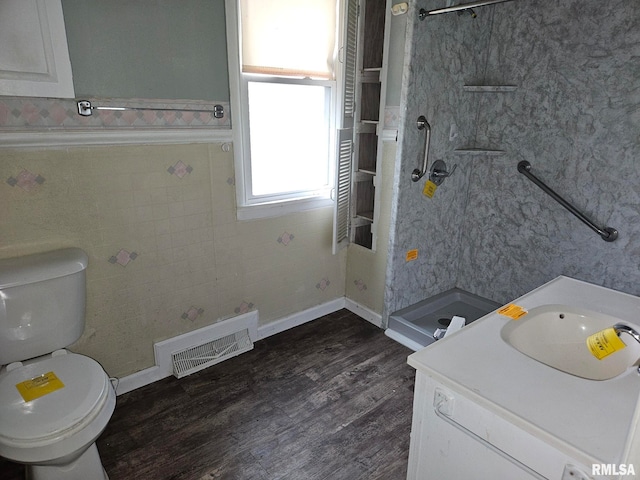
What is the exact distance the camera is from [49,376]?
1543 mm

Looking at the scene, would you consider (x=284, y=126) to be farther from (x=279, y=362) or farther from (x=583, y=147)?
(x=583, y=147)

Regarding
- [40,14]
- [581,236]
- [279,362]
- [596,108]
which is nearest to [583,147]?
[596,108]

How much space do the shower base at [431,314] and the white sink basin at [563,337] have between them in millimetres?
1107

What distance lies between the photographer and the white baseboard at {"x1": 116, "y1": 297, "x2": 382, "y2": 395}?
213 centimetres

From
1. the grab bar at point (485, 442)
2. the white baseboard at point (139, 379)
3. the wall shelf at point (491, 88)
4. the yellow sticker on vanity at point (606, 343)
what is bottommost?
the white baseboard at point (139, 379)

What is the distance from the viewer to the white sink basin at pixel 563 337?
4.37 ft

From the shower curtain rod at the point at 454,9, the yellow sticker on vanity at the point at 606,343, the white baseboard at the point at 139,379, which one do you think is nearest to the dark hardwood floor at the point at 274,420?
the white baseboard at the point at 139,379

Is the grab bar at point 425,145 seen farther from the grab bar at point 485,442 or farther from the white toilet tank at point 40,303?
the white toilet tank at point 40,303

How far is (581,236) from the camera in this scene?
241 cm

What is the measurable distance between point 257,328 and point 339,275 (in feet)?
2.36

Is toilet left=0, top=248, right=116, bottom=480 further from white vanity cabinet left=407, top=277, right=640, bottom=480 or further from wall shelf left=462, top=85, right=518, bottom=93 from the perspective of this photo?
wall shelf left=462, top=85, right=518, bottom=93

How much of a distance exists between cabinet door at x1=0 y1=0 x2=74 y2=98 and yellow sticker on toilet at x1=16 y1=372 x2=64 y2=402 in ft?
3.50

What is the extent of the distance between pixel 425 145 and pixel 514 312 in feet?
4.41

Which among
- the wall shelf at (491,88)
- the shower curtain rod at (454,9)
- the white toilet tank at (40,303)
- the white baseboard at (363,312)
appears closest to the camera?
the white toilet tank at (40,303)
